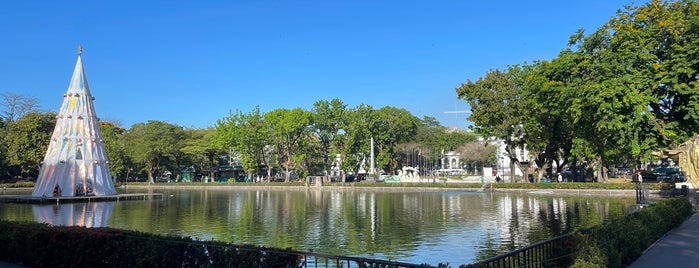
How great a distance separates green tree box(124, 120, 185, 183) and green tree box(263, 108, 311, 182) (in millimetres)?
16407

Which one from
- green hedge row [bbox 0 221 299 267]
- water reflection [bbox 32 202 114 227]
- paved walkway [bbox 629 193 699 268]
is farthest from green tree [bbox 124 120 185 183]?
paved walkway [bbox 629 193 699 268]

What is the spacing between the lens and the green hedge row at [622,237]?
9.22 meters

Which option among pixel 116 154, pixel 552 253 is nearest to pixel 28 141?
pixel 116 154

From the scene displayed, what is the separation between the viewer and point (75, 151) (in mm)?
39969

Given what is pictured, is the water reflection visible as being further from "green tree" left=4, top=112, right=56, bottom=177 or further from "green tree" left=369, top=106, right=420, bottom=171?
"green tree" left=369, top=106, right=420, bottom=171

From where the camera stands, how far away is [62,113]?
40.6 metres

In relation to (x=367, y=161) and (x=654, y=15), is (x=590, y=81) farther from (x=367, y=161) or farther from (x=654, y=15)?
(x=367, y=161)

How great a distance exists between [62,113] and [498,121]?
4039cm

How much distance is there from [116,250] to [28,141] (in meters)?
67.6

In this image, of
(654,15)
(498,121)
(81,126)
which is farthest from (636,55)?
(81,126)

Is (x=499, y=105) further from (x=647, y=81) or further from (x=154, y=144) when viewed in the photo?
(x=154, y=144)

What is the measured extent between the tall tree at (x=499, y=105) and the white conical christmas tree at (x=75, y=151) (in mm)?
36110

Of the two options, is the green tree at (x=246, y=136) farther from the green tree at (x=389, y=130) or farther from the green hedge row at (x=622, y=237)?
the green hedge row at (x=622, y=237)

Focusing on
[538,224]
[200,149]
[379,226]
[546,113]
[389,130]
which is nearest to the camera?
[538,224]
